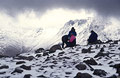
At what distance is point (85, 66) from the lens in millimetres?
15023

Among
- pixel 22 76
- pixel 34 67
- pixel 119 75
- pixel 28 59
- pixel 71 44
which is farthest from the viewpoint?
pixel 71 44

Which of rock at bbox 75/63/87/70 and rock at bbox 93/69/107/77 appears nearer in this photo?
rock at bbox 93/69/107/77

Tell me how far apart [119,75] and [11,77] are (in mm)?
6162

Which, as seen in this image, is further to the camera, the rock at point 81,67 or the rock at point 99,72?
the rock at point 81,67

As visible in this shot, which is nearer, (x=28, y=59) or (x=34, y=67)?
(x=34, y=67)

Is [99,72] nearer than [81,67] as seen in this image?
Yes

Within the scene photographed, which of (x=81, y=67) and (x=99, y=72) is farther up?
(x=81, y=67)

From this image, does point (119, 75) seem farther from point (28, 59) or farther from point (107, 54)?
point (28, 59)

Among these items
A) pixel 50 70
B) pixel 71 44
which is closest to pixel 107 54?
pixel 50 70

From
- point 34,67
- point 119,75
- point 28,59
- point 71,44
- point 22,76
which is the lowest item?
point 119,75

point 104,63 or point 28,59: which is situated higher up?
point 28,59

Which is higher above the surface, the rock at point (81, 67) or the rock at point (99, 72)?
the rock at point (81, 67)

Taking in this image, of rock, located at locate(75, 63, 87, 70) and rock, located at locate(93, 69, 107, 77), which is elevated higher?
rock, located at locate(75, 63, 87, 70)

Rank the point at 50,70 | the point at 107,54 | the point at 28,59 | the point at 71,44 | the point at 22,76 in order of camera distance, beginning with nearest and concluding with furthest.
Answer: the point at 22,76, the point at 50,70, the point at 107,54, the point at 28,59, the point at 71,44
